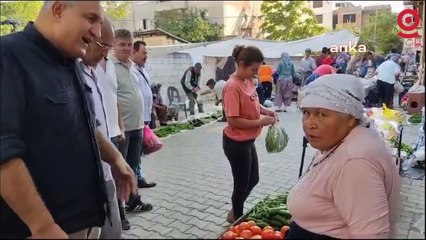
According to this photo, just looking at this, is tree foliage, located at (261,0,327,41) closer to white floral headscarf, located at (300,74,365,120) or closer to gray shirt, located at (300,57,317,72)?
gray shirt, located at (300,57,317,72)

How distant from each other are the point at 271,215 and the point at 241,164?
47cm

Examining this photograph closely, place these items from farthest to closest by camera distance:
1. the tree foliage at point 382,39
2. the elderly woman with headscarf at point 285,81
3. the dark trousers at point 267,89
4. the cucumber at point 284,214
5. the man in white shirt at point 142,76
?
the dark trousers at point 267,89 → the elderly woman with headscarf at point 285,81 → the tree foliage at point 382,39 → the man in white shirt at point 142,76 → the cucumber at point 284,214

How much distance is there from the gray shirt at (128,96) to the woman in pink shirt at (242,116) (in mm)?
857

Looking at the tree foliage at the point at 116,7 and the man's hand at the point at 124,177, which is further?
the tree foliage at the point at 116,7

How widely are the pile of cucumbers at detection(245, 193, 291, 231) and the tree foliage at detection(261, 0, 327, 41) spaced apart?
1221cm

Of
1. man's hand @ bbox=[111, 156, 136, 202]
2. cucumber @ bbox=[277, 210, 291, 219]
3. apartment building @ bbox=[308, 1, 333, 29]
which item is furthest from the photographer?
apartment building @ bbox=[308, 1, 333, 29]

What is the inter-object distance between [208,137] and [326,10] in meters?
15.7

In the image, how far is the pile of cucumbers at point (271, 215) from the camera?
290 centimetres

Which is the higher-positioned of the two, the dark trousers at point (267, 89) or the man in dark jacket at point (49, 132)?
the man in dark jacket at point (49, 132)

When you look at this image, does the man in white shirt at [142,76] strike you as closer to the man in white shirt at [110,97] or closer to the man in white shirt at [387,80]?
the man in white shirt at [110,97]

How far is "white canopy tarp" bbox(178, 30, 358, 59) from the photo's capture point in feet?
20.8

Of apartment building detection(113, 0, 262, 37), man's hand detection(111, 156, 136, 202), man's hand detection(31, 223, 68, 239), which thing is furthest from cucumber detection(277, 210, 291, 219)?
man's hand detection(31, 223, 68, 239)
